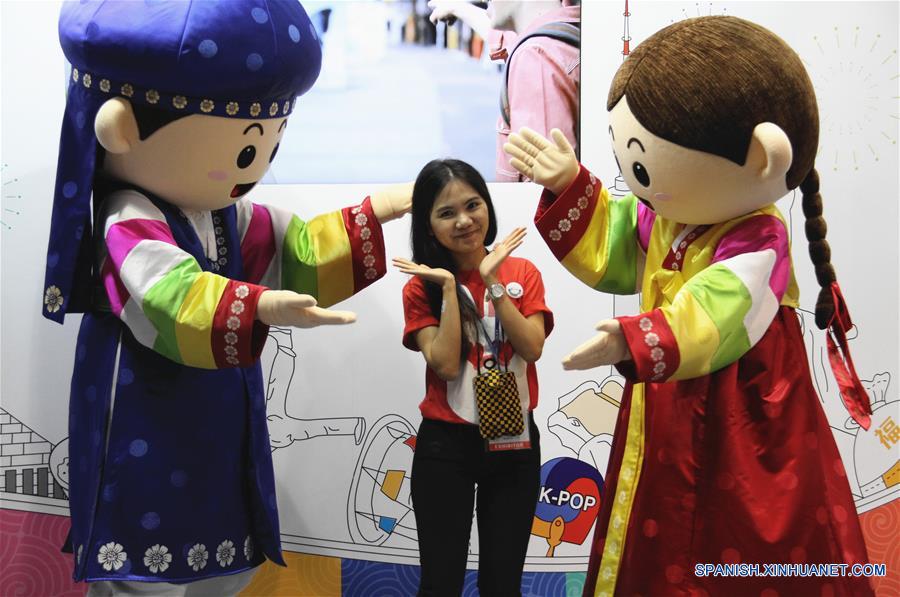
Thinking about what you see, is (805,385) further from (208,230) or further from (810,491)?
(208,230)

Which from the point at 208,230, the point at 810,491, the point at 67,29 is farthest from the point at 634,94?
the point at 67,29

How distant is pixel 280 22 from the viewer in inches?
70.7

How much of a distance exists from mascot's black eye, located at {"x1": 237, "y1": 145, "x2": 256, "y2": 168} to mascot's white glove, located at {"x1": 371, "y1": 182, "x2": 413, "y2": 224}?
341mm

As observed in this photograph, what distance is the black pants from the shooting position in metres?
1.96

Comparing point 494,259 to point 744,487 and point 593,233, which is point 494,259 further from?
point 744,487

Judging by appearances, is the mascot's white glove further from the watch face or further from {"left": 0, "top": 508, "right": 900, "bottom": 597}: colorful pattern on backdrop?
{"left": 0, "top": 508, "right": 900, "bottom": 597}: colorful pattern on backdrop

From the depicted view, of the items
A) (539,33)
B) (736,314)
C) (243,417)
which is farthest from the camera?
(539,33)

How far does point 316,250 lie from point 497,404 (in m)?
0.57

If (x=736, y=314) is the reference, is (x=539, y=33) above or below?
above

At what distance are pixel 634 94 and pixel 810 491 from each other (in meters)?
0.83

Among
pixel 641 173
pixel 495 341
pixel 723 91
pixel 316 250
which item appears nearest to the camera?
pixel 723 91

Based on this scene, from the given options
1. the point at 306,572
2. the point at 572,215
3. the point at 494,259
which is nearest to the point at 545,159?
the point at 572,215

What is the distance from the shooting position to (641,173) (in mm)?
1760

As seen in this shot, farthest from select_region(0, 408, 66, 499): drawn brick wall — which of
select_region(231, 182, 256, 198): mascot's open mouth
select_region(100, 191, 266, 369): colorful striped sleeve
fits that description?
select_region(231, 182, 256, 198): mascot's open mouth
